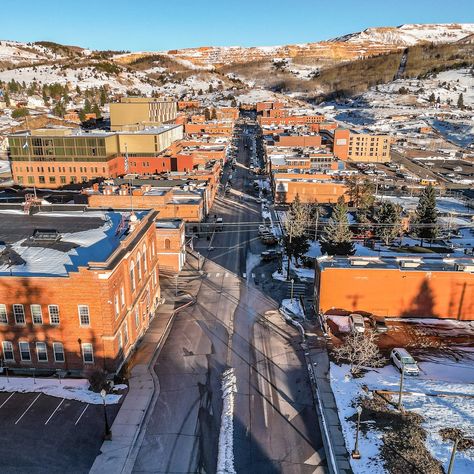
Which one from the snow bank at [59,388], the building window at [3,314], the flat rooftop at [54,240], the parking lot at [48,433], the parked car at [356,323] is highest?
the flat rooftop at [54,240]

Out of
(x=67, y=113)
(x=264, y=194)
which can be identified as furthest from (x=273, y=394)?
(x=67, y=113)

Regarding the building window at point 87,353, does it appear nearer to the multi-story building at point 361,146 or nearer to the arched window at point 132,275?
the arched window at point 132,275

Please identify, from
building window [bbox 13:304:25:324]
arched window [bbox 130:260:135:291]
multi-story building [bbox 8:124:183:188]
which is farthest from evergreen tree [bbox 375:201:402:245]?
multi-story building [bbox 8:124:183:188]

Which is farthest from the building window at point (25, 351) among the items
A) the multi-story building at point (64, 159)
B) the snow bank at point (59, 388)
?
the multi-story building at point (64, 159)

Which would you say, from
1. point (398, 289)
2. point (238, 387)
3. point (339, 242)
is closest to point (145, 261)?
point (238, 387)

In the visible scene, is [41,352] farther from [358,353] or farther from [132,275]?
[358,353]

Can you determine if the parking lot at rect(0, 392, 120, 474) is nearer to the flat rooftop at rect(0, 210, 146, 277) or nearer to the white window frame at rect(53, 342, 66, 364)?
the white window frame at rect(53, 342, 66, 364)

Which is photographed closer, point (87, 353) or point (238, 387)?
point (238, 387)
